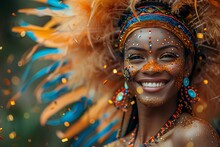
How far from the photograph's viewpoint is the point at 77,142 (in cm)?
452

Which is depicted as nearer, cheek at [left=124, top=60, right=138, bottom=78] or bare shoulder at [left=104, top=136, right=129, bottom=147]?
cheek at [left=124, top=60, right=138, bottom=78]

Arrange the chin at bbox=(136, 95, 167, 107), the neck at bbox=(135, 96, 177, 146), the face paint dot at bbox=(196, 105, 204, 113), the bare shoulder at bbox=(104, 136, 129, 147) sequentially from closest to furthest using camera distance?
the chin at bbox=(136, 95, 167, 107), the neck at bbox=(135, 96, 177, 146), the bare shoulder at bbox=(104, 136, 129, 147), the face paint dot at bbox=(196, 105, 204, 113)

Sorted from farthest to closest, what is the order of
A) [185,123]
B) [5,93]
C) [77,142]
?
1. [5,93]
2. [77,142]
3. [185,123]

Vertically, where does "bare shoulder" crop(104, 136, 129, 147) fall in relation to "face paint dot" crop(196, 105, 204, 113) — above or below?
below

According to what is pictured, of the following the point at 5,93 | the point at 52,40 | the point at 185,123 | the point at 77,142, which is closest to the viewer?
the point at 185,123

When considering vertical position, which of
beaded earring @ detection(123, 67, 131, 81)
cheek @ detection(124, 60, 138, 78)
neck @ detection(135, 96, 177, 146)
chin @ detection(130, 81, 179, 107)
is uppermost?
cheek @ detection(124, 60, 138, 78)

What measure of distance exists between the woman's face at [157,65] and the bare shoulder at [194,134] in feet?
0.59

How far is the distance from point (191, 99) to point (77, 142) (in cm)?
120

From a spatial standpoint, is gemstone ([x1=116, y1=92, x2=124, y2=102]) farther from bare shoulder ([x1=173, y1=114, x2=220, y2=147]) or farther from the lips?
bare shoulder ([x1=173, y1=114, x2=220, y2=147])

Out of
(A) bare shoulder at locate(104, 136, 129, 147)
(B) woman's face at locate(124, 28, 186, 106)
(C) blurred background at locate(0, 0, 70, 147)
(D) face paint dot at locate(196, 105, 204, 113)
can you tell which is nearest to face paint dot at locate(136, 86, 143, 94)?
(B) woman's face at locate(124, 28, 186, 106)

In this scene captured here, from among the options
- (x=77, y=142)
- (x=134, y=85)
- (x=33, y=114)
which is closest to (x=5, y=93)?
(x=33, y=114)

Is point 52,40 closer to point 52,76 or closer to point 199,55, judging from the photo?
point 52,76

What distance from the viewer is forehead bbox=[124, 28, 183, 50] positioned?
3.45 m

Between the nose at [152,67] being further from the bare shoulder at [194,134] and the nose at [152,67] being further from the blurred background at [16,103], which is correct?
the blurred background at [16,103]
